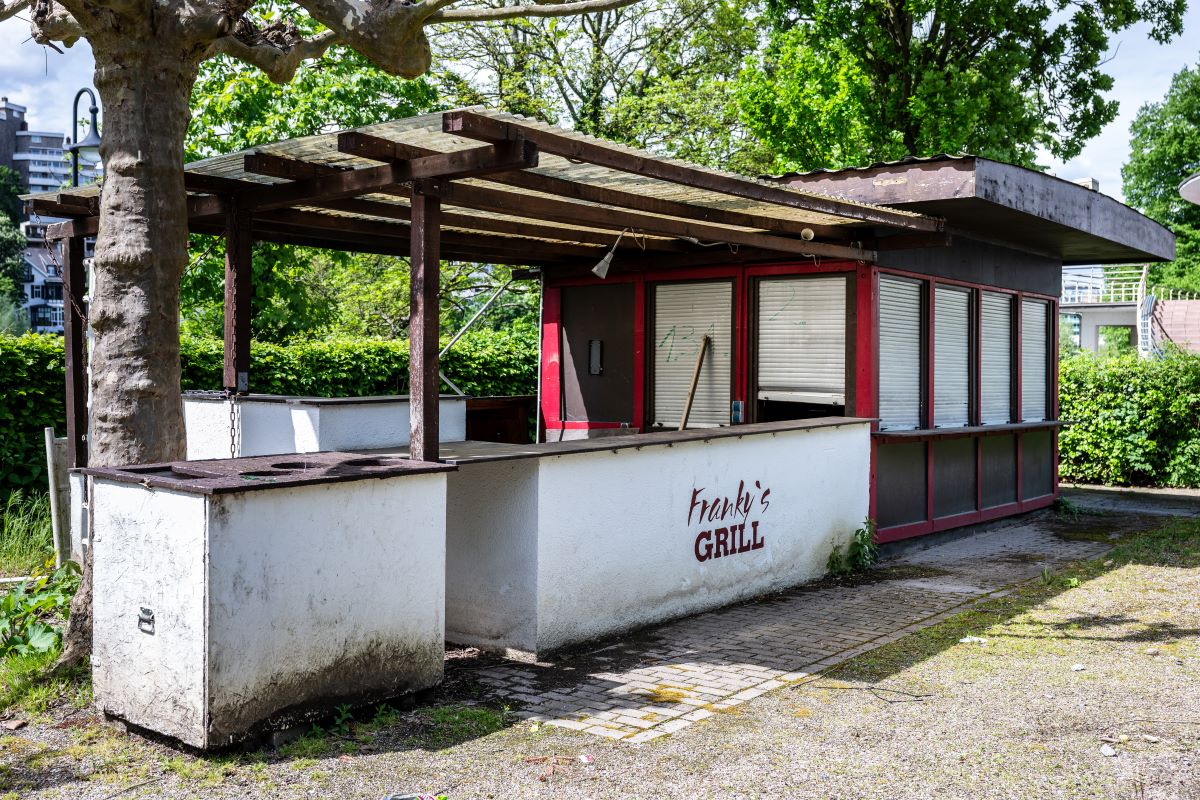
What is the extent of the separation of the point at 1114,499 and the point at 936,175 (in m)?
8.73

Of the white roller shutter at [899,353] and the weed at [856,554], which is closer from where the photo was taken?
the weed at [856,554]

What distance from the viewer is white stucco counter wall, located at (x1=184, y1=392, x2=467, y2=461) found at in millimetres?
8133

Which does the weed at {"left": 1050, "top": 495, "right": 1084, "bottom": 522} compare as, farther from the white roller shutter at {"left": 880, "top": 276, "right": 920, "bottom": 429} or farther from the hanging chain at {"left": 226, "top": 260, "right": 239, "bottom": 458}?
the hanging chain at {"left": 226, "top": 260, "right": 239, "bottom": 458}

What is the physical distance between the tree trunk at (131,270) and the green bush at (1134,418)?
1498 cm

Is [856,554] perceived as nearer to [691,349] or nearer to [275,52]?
[691,349]

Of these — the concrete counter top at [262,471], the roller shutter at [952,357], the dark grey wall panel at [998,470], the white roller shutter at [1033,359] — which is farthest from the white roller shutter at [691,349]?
the concrete counter top at [262,471]

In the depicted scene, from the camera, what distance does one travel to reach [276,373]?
13.2 meters

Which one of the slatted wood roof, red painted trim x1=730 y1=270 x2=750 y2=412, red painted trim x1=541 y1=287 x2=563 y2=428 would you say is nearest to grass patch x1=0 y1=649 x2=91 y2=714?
the slatted wood roof

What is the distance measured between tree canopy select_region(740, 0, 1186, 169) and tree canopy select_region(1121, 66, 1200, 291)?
27.9m

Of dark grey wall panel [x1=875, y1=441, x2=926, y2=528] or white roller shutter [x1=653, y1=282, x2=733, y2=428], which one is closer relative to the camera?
dark grey wall panel [x1=875, y1=441, x2=926, y2=528]

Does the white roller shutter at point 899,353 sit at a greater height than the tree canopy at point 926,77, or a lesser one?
lesser

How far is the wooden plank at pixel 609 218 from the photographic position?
6496mm

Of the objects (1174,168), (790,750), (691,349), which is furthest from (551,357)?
(1174,168)

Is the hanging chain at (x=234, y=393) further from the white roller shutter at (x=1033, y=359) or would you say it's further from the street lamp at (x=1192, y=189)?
the white roller shutter at (x=1033, y=359)
